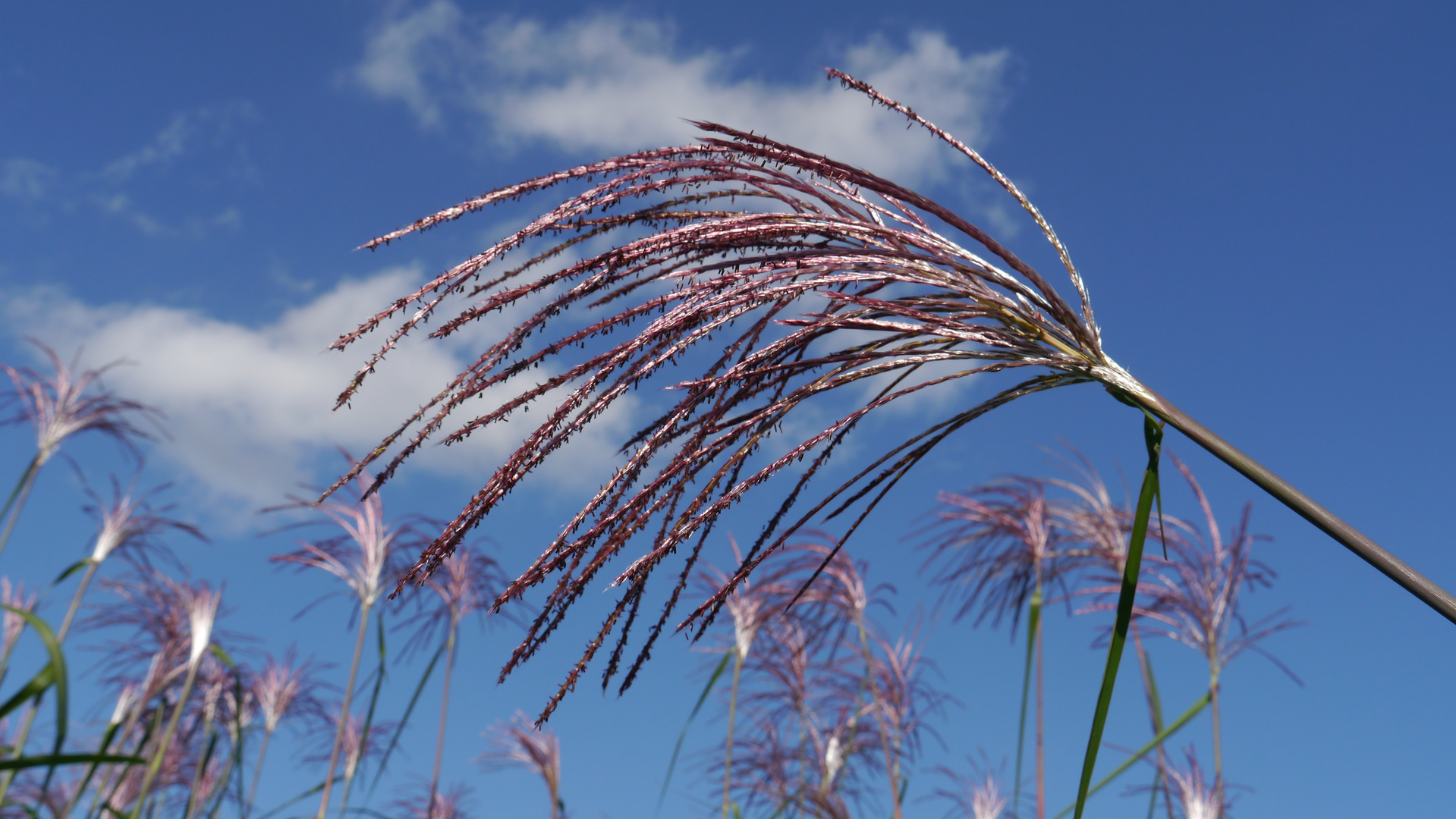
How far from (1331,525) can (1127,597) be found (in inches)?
10.6

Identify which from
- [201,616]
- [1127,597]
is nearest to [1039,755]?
[1127,597]

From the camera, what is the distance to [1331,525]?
122 centimetres

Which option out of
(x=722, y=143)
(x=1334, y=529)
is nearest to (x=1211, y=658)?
(x=1334, y=529)

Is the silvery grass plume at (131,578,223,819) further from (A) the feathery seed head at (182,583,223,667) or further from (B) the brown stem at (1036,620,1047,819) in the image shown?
(B) the brown stem at (1036,620,1047,819)

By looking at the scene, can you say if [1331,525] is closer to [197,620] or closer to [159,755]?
[159,755]

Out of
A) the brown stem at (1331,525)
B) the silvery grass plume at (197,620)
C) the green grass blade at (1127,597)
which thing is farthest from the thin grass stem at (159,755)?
the brown stem at (1331,525)

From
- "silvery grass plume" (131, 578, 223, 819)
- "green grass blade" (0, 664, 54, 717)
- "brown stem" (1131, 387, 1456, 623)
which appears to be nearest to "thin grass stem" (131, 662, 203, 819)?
"silvery grass plume" (131, 578, 223, 819)

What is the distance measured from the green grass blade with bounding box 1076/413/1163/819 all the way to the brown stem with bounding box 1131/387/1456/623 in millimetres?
83

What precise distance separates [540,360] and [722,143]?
42 cm

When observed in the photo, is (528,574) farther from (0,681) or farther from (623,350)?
(0,681)

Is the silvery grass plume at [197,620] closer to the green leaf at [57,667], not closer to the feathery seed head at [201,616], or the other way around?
the feathery seed head at [201,616]

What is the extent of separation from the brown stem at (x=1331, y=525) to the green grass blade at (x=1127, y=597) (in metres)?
0.08

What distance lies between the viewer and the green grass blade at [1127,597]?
131cm

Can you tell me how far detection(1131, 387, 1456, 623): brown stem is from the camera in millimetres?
1178
